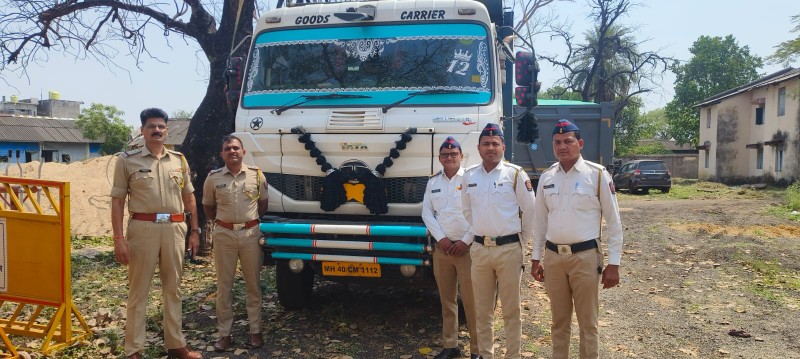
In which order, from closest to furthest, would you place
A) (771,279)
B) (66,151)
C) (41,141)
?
(771,279) < (41,141) < (66,151)

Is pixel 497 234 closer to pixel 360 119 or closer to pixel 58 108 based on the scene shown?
pixel 360 119

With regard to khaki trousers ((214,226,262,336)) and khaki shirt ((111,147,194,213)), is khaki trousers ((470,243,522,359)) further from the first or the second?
khaki shirt ((111,147,194,213))

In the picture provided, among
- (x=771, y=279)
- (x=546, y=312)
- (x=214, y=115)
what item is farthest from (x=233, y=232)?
(x=771, y=279)

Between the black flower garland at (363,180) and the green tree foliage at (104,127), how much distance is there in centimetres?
4311

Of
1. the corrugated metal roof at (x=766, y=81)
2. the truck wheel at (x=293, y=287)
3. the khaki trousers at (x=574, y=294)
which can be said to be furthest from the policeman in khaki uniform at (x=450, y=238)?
the corrugated metal roof at (x=766, y=81)

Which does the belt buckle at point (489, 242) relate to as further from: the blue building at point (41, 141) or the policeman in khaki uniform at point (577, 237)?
the blue building at point (41, 141)

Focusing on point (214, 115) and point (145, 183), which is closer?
point (145, 183)

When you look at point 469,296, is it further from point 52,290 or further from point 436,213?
point 52,290

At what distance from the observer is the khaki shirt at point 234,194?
531 cm

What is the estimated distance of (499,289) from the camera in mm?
4547

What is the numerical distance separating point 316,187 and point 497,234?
1939 millimetres

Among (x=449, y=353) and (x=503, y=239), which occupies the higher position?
(x=503, y=239)

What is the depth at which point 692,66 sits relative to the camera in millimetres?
51031

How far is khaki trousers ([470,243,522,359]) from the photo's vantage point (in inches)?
175
